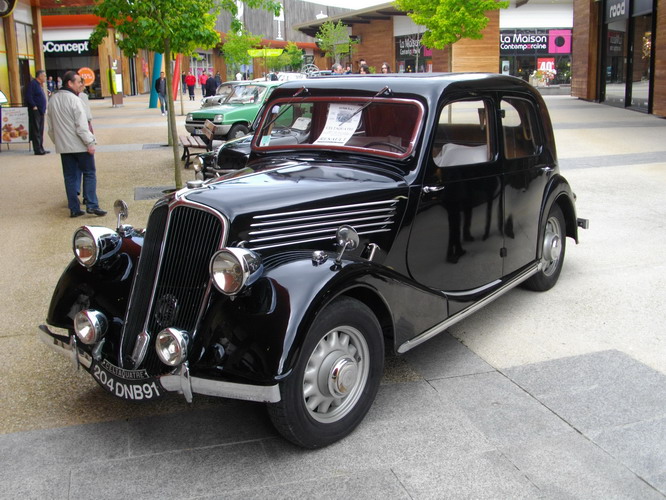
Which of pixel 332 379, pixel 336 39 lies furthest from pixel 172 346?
pixel 336 39

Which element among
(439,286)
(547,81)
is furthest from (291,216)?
(547,81)

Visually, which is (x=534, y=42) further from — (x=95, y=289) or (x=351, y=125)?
(x=95, y=289)

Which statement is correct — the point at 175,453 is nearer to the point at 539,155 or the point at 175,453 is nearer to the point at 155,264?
the point at 155,264

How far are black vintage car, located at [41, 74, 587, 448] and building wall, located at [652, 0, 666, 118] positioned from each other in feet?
55.6

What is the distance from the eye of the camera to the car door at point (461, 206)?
4285 mm

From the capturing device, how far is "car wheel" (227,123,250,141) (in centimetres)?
1621

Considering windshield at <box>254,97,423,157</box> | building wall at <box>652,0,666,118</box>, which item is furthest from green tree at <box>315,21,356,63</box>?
windshield at <box>254,97,423,157</box>

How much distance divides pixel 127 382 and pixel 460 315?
2166 mm

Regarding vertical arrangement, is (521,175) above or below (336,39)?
below

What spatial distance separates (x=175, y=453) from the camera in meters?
3.47

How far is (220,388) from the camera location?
316cm

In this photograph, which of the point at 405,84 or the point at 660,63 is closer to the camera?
the point at 405,84

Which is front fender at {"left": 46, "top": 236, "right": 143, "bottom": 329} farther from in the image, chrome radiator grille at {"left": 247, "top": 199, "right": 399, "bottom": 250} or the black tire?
the black tire

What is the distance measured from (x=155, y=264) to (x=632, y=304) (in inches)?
151
